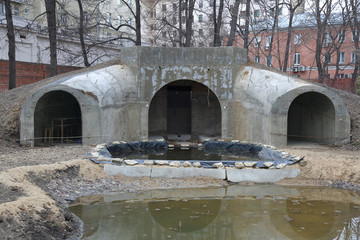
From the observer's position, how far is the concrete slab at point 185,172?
1015 cm

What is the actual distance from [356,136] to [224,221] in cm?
873

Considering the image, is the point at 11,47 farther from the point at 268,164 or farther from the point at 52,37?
the point at 268,164

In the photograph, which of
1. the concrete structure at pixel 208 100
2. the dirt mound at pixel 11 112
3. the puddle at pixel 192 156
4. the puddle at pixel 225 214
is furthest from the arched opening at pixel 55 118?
the puddle at pixel 225 214

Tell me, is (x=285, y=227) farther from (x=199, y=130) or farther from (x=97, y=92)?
(x=199, y=130)

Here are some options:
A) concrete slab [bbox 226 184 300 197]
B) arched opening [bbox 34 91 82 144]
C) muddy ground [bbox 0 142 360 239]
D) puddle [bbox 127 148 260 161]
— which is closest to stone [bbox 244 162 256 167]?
concrete slab [bbox 226 184 300 197]

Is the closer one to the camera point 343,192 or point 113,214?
point 113,214

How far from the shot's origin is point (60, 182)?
354 inches

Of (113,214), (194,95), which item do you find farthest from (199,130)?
(113,214)

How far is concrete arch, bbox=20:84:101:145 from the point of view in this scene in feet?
43.2

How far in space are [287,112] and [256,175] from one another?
177 inches

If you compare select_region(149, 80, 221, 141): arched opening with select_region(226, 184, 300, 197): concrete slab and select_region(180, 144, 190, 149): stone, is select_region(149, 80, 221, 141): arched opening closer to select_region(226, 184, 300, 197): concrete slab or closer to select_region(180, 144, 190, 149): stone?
select_region(180, 144, 190, 149): stone

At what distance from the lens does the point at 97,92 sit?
1414cm

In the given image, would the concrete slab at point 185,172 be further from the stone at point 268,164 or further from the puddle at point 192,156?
the puddle at point 192,156

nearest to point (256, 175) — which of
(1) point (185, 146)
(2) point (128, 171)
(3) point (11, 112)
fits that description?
(2) point (128, 171)
